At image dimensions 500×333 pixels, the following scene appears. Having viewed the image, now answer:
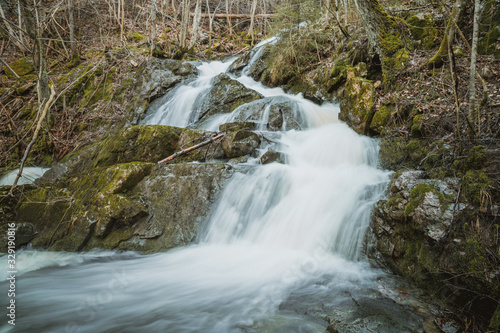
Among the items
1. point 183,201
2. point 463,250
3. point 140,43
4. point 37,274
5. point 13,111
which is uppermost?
point 140,43

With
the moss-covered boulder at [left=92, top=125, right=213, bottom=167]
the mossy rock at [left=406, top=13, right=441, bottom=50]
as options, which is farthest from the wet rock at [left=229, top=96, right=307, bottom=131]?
the mossy rock at [left=406, top=13, right=441, bottom=50]

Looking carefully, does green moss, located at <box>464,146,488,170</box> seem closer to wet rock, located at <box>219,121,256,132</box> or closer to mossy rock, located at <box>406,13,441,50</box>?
mossy rock, located at <box>406,13,441,50</box>

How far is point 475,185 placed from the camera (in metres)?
2.90

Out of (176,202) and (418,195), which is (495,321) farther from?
(176,202)

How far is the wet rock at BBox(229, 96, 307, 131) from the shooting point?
25.3 ft

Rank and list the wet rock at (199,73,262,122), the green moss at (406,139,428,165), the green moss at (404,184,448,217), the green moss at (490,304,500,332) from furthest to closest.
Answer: the wet rock at (199,73,262,122) < the green moss at (406,139,428,165) < the green moss at (404,184,448,217) < the green moss at (490,304,500,332)

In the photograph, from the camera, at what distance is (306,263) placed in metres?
3.92

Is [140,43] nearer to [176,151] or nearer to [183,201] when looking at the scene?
[176,151]

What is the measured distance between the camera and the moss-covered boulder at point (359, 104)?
21.0ft

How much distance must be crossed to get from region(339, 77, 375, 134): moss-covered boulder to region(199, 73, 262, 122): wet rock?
135 inches

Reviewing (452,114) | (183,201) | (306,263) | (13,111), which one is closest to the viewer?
(306,263)

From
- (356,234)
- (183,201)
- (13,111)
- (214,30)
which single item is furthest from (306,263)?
(214,30)

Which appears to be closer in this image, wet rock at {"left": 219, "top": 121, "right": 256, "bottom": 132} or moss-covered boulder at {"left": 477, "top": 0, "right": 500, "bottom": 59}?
moss-covered boulder at {"left": 477, "top": 0, "right": 500, "bottom": 59}

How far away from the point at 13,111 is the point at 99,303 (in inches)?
439
